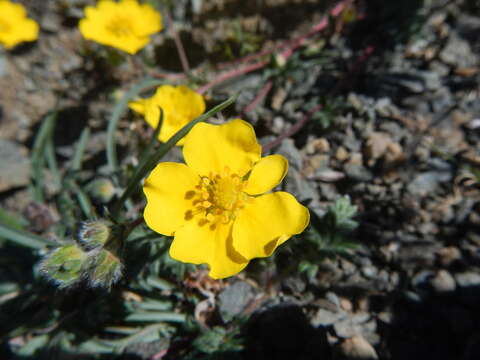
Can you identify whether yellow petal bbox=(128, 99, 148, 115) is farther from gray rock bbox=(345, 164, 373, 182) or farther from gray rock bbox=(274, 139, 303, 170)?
gray rock bbox=(345, 164, 373, 182)

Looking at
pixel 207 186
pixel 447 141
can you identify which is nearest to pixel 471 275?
pixel 447 141

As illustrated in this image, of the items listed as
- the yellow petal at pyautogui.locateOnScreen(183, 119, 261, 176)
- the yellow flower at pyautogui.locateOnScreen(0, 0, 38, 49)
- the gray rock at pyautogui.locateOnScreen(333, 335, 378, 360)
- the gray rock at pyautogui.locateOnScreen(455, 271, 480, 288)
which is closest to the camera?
the yellow petal at pyautogui.locateOnScreen(183, 119, 261, 176)

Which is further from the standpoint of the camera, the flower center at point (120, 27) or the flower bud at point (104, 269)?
the flower center at point (120, 27)

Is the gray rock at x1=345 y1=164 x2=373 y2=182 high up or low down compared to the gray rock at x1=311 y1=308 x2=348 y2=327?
up

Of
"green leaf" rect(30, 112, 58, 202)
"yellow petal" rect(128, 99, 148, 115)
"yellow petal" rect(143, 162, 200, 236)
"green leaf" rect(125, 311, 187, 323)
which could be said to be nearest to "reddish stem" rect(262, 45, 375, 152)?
"yellow petal" rect(128, 99, 148, 115)

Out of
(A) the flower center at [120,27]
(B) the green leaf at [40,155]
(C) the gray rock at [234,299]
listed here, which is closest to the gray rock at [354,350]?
(C) the gray rock at [234,299]

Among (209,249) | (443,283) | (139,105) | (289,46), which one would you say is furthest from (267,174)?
(289,46)

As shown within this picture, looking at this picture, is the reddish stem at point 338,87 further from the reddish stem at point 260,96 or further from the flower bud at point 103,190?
the flower bud at point 103,190
